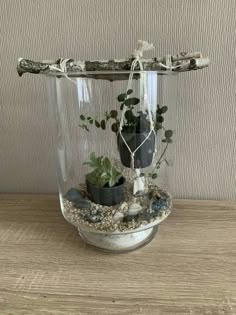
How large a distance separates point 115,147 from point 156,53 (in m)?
0.21

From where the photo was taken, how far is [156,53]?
69 cm

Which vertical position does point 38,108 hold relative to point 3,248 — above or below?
above

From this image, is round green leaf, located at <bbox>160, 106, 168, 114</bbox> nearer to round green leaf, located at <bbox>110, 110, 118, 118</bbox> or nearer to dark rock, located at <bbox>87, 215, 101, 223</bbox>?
round green leaf, located at <bbox>110, 110, 118, 118</bbox>

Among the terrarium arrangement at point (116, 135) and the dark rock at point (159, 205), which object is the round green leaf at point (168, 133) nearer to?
the terrarium arrangement at point (116, 135)

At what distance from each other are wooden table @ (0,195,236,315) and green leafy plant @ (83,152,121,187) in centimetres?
11

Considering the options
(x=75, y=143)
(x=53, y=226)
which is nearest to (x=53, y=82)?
(x=75, y=143)

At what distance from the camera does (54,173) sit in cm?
81

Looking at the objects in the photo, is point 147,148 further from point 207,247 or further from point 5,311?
point 5,311

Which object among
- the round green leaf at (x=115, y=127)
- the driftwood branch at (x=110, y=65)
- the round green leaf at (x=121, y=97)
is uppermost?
the driftwood branch at (x=110, y=65)

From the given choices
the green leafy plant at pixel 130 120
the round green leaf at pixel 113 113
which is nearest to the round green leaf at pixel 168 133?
the green leafy plant at pixel 130 120

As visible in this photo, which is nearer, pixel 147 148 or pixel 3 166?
pixel 147 148

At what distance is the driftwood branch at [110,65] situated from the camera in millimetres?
557

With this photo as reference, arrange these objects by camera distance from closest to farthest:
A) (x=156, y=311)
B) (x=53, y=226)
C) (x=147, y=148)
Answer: (x=156, y=311) → (x=147, y=148) → (x=53, y=226)

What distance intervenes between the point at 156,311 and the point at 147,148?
0.23 meters
